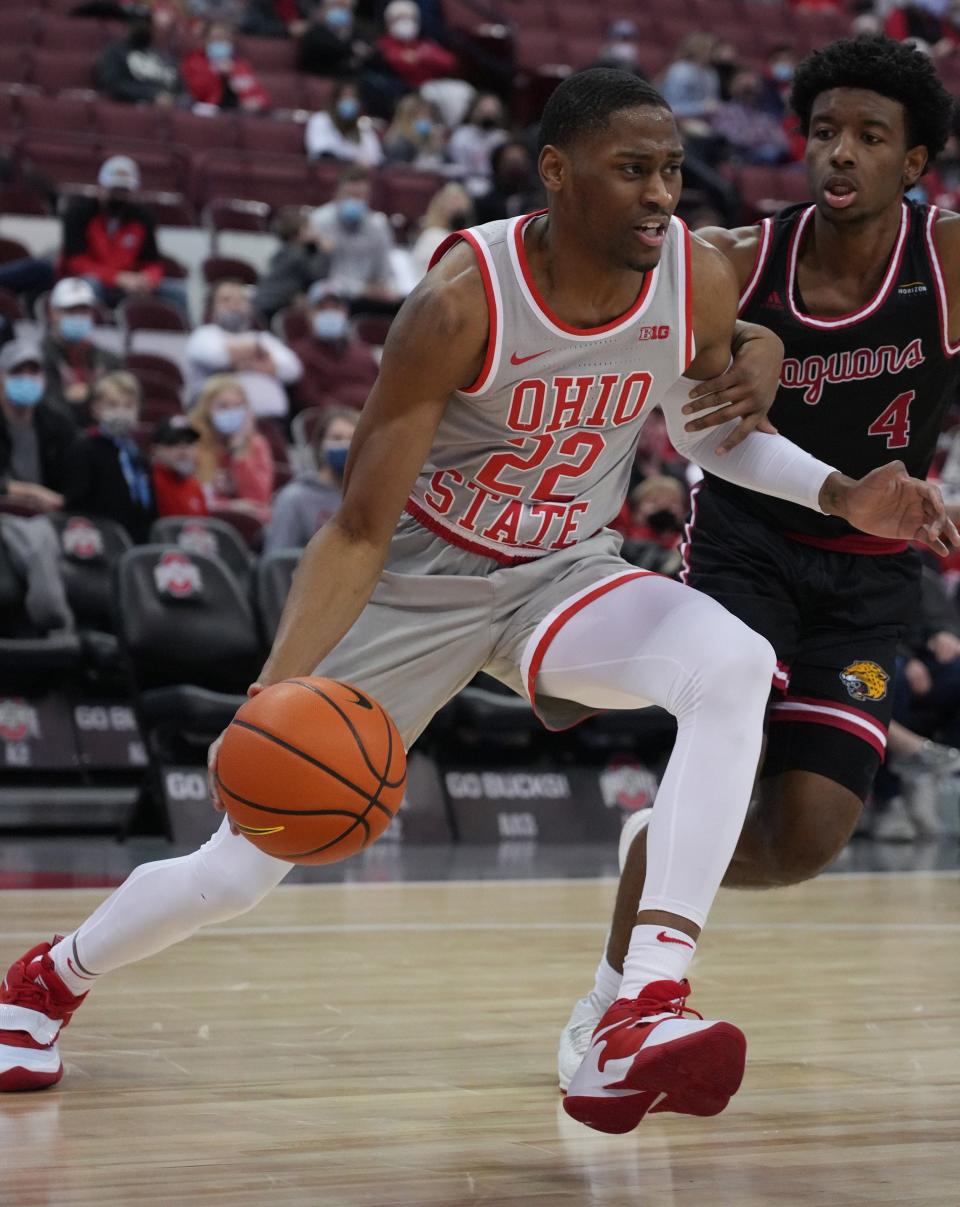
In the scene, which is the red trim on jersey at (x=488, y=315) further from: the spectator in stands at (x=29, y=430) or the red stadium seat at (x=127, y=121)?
the red stadium seat at (x=127, y=121)

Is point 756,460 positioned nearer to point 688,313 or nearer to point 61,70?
point 688,313

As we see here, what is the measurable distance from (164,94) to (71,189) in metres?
1.58

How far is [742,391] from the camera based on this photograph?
3334mm

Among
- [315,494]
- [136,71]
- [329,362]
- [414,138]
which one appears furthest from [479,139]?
[315,494]

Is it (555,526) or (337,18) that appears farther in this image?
(337,18)

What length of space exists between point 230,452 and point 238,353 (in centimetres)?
109

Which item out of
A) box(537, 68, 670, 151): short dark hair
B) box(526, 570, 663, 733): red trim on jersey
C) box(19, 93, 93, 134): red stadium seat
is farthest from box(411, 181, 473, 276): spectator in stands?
box(526, 570, 663, 733): red trim on jersey

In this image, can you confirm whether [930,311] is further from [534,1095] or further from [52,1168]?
[52,1168]

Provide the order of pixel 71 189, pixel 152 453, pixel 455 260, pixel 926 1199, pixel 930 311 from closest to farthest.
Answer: pixel 926 1199, pixel 455 260, pixel 930 311, pixel 152 453, pixel 71 189

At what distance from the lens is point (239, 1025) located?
3.94 meters

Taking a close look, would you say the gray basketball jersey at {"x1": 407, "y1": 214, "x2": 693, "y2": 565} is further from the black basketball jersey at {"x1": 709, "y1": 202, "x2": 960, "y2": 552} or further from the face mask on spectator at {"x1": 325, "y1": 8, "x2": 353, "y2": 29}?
the face mask on spectator at {"x1": 325, "y1": 8, "x2": 353, "y2": 29}

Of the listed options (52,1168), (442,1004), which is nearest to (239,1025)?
(442,1004)

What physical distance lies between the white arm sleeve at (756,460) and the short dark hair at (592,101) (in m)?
0.54

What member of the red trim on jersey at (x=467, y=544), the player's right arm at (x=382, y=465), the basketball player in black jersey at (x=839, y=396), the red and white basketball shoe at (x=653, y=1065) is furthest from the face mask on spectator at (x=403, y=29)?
the red and white basketball shoe at (x=653, y=1065)
